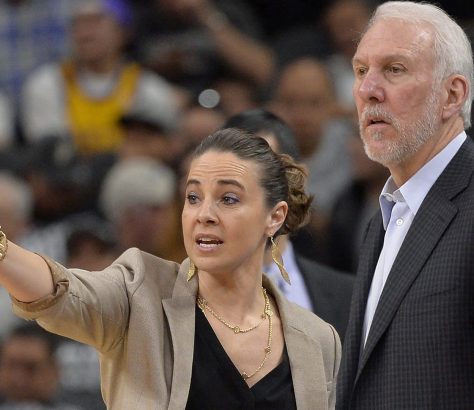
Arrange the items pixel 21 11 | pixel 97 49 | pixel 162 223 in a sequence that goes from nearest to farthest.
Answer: pixel 162 223
pixel 97 49
pixel 21 11

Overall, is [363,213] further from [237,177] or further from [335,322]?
[237,177]

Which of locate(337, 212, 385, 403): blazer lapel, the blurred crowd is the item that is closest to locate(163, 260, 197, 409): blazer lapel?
locate(337, 212, 385, 403): blazer lapel

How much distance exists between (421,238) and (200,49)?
13.6 feet

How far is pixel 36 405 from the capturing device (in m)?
5.05

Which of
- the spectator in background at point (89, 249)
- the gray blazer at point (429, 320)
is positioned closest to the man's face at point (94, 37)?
the spectator in background at point (89, 249)

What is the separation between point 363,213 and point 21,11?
246cm

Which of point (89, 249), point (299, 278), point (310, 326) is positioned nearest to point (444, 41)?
point (310, 326)

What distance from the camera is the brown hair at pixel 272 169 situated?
3.09m

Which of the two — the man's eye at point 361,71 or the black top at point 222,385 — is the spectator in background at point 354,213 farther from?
the black top at point 222,385

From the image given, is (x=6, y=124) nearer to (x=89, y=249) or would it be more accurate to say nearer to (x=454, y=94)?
(x=89, y=249)

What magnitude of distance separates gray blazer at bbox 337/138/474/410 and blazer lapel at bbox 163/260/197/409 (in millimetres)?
400

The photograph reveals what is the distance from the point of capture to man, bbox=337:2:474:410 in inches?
106

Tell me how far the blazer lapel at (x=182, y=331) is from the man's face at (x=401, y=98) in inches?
22.1

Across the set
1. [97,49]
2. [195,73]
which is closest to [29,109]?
[97,49]
